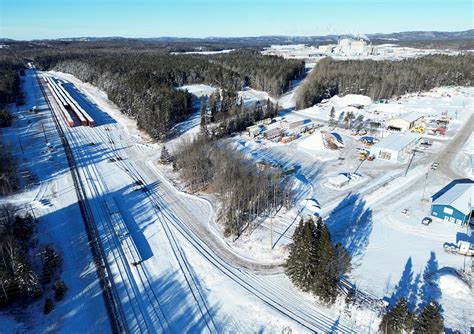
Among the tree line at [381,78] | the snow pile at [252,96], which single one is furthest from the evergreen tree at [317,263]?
the snow pile at [252,96]

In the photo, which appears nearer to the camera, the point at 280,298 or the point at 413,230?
the point at 280,298

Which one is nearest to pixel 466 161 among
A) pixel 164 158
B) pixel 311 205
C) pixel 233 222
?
pixel 311 205

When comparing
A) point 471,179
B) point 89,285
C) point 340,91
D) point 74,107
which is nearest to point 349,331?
point 89,285

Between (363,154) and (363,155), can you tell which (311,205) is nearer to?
(363,155)

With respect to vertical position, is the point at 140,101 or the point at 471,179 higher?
the point at 140,101

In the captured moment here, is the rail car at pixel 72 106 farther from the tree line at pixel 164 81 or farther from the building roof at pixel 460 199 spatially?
the building roof at pixel 460 199

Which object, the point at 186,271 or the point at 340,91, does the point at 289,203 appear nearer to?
the point at 186,271
